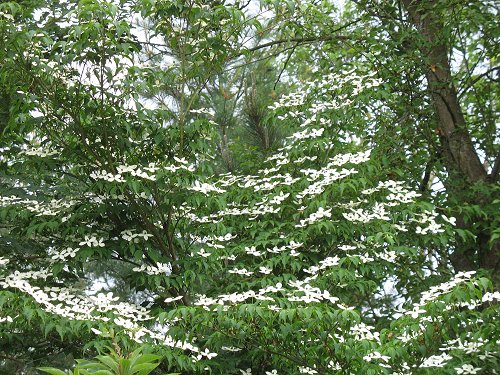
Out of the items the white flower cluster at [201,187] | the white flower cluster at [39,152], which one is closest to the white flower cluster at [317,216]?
the white flower cluster at [201,187]

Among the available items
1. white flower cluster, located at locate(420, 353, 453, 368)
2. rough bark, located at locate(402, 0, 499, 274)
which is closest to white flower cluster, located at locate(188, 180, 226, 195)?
white flower cluster, located at locate(420, 353, 453, 368)

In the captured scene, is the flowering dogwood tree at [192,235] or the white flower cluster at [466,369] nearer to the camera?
the flowering dogwood tree at [192,235]

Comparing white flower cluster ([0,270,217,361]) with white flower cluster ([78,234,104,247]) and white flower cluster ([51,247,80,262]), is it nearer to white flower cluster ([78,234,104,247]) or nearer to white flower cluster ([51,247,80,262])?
white flower cluster ([51,247,80,262])

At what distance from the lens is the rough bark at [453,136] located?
203 inches

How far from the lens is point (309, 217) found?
14.4ft

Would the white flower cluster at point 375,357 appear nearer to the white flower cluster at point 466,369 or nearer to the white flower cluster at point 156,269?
the white flower cluster at point 466,369

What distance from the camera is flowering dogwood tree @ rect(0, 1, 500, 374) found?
3662mm

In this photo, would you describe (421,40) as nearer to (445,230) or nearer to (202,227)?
(445,230)

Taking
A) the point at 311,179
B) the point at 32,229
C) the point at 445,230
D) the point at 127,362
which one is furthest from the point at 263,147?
the point at 127,362

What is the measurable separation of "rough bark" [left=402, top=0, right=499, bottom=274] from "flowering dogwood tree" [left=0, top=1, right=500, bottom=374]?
0.36m

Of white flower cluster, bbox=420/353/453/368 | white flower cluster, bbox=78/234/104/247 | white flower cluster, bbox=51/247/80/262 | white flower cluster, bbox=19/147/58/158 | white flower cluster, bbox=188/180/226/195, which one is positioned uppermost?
white flower cluster, bbox=19/147/58/158

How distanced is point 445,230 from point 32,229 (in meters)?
2.43

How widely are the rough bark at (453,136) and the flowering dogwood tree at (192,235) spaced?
0.36m

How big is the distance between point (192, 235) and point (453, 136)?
218 cm
